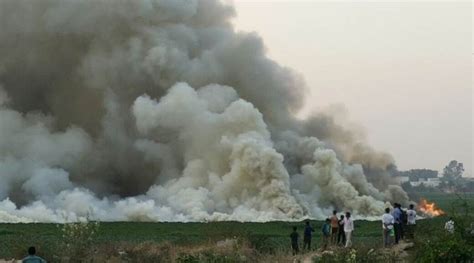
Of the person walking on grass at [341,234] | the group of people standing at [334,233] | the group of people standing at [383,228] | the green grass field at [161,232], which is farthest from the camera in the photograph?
the green grass field at [161,232]

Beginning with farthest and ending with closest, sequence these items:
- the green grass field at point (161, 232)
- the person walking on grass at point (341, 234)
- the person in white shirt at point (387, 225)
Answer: the green grass field at point (161, 232)
the person walking on grass at point (341, 234)
the person in white shirt at point (387, 225)

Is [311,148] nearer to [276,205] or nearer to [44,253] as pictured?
[276,205]

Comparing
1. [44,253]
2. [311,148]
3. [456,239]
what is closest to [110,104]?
[311,148]

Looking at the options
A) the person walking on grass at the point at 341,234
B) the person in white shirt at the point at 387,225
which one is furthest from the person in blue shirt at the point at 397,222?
the person walking on grass at the point at 341,234

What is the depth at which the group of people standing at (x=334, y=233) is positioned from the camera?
1083 inches

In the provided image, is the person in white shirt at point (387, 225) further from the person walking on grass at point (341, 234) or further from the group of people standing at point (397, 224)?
the person walking on grass at point (341, 234)

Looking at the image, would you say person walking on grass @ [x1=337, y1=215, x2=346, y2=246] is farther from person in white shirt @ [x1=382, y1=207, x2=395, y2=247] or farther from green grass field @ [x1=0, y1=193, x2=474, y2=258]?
green grass field @ [x1=0, y1=193, x2=474, y2=258]

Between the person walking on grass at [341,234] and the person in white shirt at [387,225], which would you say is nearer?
the person in white shirt at [387,225]

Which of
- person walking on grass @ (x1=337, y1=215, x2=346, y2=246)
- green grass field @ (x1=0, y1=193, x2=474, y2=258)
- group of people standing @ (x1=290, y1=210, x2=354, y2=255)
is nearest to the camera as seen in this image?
group of people standing @ (x1=290, y1=210, x2=354, y2=255)

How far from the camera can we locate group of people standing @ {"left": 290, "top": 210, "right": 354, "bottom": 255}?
27516 mm

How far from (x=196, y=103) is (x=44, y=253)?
150 ft

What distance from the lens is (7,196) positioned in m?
68.6

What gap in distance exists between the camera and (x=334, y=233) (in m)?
29.1

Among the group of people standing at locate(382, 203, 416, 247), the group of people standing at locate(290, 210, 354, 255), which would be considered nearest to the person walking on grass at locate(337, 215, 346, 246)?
→ the group of people standing at locate(290, 210, 354, 255)
